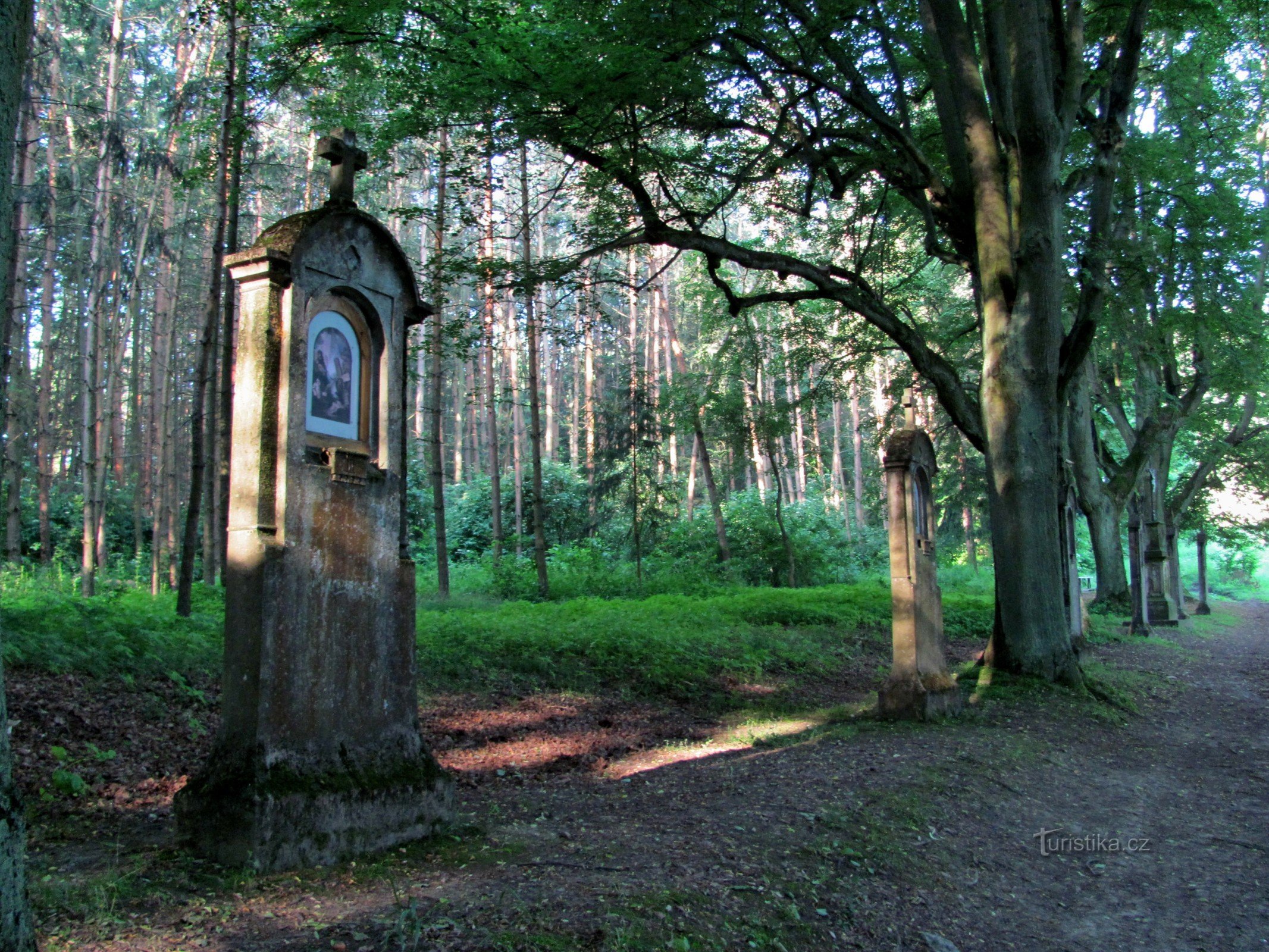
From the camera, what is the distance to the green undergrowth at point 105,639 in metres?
6.83

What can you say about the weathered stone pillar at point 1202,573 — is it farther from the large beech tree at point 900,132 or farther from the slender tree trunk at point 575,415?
the large beech tree at point 900,132

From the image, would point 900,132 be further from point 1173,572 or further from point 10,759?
point 1173,572

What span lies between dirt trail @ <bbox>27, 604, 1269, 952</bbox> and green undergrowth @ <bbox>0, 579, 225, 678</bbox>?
10.7 feet

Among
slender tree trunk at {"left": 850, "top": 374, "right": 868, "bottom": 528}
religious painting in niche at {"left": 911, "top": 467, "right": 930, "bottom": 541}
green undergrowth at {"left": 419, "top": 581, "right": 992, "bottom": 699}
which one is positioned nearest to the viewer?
religious painting in niche at {"left": 911, "top": 467, "right": 930, "bottom": 541}

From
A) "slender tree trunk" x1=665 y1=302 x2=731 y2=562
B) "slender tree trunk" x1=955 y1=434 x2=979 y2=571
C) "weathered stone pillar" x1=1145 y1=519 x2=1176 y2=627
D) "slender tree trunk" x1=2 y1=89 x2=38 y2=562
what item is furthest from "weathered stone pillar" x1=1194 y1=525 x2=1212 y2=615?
"slender tree trunk" x1=2 y1=89 x2=38 y2=562

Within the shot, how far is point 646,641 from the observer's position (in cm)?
1193

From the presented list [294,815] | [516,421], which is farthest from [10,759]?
[516,421]

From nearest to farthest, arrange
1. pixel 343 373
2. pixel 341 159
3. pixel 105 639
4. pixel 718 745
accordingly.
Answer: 1. pixel 343 373
2. pixel 341 159
3. pixel 105 639
4. pixel 718 745

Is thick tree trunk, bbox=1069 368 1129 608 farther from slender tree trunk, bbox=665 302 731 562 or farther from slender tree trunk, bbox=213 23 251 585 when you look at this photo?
slender tree trunk, bbox=213 23 251 585

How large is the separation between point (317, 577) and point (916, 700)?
606cm

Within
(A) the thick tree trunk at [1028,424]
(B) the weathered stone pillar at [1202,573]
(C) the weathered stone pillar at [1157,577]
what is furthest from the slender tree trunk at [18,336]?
(B) the weathered stone pillar at [1202,573]

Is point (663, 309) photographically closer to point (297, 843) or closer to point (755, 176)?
point (755, 176)

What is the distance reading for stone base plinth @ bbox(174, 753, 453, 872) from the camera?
3.82m

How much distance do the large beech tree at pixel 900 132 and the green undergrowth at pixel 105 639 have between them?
5467 mm
